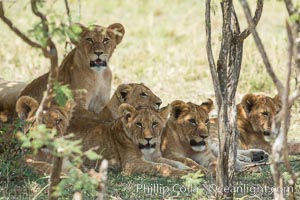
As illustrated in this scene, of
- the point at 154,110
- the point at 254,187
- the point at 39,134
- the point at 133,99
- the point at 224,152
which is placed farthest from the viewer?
the point at 133,99

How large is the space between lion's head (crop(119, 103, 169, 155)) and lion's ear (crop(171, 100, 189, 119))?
276 millimetres

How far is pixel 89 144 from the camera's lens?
308 inches

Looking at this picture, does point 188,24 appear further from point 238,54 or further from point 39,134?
point 39,134

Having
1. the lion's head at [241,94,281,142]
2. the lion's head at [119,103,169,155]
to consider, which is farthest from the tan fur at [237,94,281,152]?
the lion's head at [119,103,169,155]

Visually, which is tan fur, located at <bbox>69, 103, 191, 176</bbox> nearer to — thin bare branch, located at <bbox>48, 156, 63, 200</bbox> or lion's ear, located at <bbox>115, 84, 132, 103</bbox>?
lion's ear, located at <bbox>115, 84, 132, 103</bbox>

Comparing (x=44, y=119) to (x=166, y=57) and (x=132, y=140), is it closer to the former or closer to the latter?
(x=132, y=140)

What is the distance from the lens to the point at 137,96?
27.8ft

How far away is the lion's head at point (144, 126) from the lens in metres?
7.49

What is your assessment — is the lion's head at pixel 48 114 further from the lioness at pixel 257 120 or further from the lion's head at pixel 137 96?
the lioness at pixel 257 120

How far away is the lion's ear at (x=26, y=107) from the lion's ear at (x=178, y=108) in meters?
1.33

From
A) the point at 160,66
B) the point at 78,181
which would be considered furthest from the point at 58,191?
the point at 160,66

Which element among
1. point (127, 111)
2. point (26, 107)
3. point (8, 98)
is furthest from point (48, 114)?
point (8, 98)

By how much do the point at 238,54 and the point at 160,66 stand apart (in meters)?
5.65

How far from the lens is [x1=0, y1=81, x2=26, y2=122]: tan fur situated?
881cm
